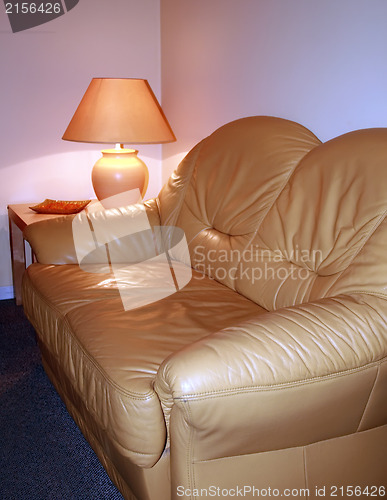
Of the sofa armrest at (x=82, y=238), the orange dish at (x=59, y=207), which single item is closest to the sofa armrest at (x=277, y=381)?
the sofa armrest at (x=82, y=238)

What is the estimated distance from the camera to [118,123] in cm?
242

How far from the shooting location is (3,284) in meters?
3.14

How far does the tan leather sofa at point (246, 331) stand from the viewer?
1.14 metres

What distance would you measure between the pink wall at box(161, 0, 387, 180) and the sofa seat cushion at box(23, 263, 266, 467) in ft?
2.45

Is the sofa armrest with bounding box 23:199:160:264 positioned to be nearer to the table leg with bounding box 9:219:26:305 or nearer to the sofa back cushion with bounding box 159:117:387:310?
the sofa back cushion with bounding box 159:117:387:310

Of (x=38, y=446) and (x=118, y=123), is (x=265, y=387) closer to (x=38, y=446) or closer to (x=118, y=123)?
(x=38, y=446)

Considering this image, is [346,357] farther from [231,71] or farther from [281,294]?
[231,71]

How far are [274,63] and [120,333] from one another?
1286 mm

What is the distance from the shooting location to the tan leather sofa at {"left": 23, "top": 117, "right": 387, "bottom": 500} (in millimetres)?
1142

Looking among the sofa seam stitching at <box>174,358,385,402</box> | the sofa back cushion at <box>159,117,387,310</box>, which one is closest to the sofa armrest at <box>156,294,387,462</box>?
the sofa seam stitching at <box>174,358,385,402</box>

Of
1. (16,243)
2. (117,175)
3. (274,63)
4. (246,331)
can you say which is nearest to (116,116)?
(117,175)

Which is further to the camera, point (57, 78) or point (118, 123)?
point (57, 78)

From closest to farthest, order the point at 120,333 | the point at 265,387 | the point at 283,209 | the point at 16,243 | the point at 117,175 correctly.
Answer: the point at 265,387
the point at 120,333
the point at 283,209
the point at 117,175
the point at 16,243

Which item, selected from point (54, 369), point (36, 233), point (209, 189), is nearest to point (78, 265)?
point (36, 233)
